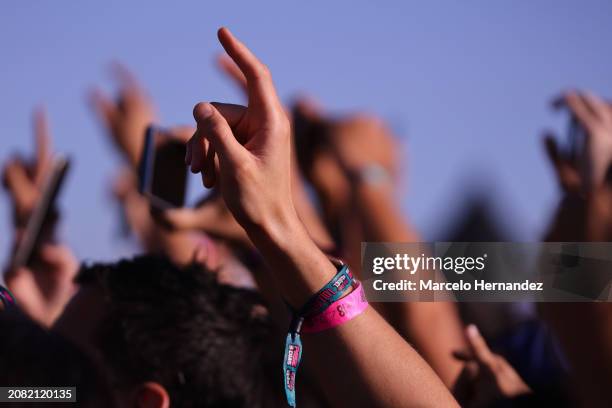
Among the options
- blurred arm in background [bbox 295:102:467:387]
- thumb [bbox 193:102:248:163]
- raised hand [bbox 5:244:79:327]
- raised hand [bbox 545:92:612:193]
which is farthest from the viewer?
raised hand [bbox 5:244:79:327]

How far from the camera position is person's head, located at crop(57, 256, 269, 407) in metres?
1.32

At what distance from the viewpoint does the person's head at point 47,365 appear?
0.92 m

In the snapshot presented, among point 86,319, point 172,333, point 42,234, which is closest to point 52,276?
point 42,234

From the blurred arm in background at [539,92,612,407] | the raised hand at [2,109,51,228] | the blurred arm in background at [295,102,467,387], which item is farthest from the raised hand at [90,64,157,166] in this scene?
the blurred arm in background at [539,92,612,407]

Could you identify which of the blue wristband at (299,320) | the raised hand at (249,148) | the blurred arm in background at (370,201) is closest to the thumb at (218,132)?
the raised hand at (249,148)

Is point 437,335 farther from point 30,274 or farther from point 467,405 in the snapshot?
point 30,274

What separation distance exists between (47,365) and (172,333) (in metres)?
0.46

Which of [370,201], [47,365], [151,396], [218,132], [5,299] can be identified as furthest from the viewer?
[370,201]

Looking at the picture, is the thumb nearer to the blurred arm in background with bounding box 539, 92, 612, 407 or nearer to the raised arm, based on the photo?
the raised arm

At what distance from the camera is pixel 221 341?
4.65 ft

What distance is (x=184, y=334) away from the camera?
139 cm

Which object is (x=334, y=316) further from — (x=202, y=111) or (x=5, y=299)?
(x=5, y=299)

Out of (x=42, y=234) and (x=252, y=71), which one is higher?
(x=252, y=71)

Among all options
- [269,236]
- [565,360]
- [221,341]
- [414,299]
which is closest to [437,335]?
[414,299]
